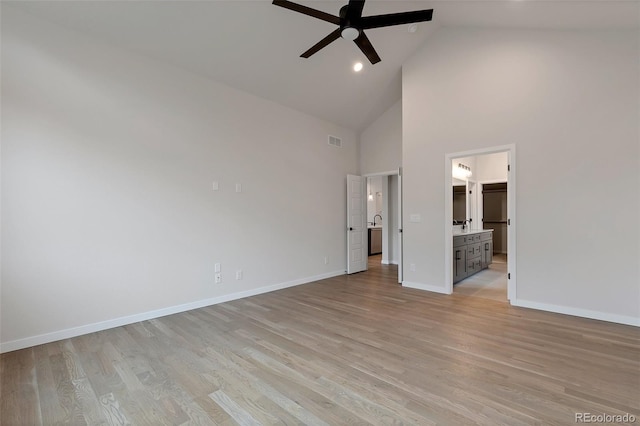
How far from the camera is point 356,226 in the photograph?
21.1 feet

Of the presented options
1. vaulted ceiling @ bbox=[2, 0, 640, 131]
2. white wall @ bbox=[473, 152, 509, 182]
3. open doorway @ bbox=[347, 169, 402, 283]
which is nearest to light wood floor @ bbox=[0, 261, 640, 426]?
→ open doorway @ bbox=[347, 169, 402, 283]

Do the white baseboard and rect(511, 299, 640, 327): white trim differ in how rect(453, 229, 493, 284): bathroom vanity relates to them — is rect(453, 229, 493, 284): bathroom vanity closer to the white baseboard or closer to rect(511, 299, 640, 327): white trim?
rect(511, 299, 640, 327): white trim

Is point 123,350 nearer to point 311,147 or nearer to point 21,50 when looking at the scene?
point 21,50

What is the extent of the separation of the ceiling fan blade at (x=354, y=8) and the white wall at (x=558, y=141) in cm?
266

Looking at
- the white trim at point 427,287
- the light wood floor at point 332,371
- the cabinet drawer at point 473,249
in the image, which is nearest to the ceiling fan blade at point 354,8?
the light wood floor at point 332,371

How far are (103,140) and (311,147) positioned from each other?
3351 millimetres

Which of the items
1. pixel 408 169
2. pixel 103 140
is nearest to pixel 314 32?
pixel 408 169

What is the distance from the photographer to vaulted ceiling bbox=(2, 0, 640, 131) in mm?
3053

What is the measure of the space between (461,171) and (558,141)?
3420 millimetres

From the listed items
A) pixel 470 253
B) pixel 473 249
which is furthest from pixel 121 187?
pixel 473 249

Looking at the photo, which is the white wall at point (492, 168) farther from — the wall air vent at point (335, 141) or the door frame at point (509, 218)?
the wall air vent at point (335, 141)

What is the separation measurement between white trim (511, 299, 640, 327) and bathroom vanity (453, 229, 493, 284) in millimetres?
1246

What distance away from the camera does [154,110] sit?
3.66 meters

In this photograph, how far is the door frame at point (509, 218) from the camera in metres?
3.98
